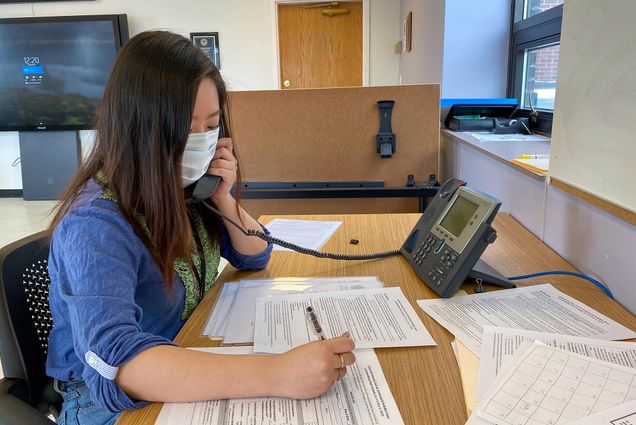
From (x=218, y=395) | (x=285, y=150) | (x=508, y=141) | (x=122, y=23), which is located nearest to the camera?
(x=218, y=395)

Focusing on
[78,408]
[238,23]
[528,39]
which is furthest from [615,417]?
[238,23]

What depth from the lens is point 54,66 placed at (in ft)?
15.0

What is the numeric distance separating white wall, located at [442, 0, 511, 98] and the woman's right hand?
7.68 ft

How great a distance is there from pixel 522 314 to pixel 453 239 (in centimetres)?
18

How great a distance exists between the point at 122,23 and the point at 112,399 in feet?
15.1

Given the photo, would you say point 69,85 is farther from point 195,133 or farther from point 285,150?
point 195,133

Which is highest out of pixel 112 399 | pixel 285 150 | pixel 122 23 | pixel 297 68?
pixel 122 23

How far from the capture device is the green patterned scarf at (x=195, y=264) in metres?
0.75

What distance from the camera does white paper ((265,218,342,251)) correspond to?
1.21 meters

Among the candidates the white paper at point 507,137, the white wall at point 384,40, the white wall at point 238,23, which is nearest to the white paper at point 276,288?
the white paper at point 507,137

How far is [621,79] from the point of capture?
0.81 m

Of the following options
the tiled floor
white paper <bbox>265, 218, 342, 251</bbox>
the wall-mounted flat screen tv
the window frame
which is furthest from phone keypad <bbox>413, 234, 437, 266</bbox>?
the wall-mounted flat screen tv

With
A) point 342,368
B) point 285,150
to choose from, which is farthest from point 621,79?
point 285,150

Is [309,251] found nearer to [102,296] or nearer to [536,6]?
[102,296]
